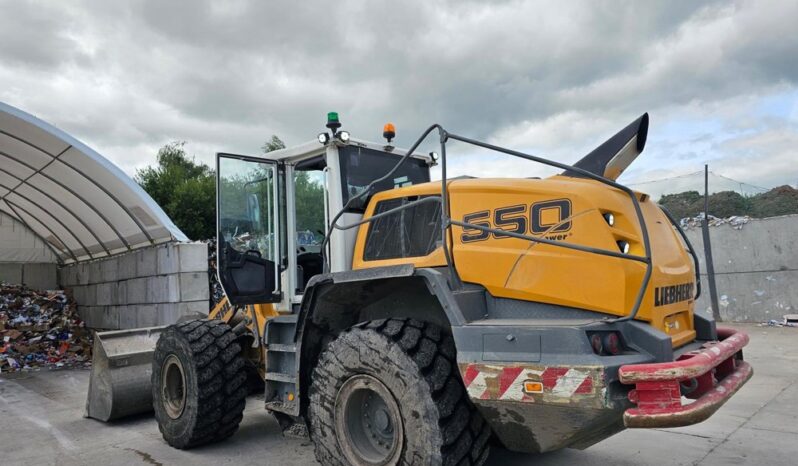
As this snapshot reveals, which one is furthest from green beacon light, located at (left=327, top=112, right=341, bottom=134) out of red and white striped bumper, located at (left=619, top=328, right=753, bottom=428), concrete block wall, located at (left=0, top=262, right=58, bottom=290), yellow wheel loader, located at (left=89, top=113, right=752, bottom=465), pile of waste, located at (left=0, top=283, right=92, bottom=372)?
concrete block wall, located at (left=0, top=262, right=58, bottom=290)

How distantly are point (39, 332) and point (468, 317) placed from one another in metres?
12.7

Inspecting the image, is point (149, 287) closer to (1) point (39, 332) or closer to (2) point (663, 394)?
(1) point (39, 332)

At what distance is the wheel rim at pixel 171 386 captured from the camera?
5273mm

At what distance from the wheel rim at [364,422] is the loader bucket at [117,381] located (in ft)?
11.9

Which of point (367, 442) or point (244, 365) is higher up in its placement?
point (244, 365)

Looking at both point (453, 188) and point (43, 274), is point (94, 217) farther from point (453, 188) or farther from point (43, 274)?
point (453, 188)

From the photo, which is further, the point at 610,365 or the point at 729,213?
the point at 729,213

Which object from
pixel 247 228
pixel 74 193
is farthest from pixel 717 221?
pixel 74 193

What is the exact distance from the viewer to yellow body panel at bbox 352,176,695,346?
3.13 m

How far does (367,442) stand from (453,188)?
1711 mm

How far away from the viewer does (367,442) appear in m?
3.65

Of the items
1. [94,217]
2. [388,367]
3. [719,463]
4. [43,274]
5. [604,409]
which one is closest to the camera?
[604,409]

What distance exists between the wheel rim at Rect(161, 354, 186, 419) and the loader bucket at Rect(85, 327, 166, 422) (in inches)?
48.4

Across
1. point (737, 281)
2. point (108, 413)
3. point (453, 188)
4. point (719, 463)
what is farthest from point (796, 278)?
point (108, 413)
